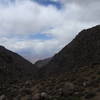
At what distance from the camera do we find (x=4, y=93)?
86.1 feet

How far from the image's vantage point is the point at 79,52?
74250 millimetres

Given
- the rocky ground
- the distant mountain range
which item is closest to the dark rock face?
the distant mountain range

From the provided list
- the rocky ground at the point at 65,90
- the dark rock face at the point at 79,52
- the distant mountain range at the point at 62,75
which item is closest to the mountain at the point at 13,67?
the distant mountain range at the point at 62,75

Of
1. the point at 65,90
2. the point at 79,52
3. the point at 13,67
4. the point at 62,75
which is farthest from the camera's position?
the point at 13,67

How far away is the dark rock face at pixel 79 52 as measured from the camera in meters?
70.7

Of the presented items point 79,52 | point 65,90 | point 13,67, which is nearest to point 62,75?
point 65,90

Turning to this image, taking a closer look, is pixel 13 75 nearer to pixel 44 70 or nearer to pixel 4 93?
pixel 44 70

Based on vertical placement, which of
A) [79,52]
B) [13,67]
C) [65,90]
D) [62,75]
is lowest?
[65,90]

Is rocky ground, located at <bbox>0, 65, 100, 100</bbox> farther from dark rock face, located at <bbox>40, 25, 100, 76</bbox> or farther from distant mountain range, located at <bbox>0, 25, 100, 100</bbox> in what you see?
dark rock face, located at <bbox>40, 25, 100, 76</bbox>

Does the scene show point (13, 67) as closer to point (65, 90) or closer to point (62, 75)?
point (62, 75)

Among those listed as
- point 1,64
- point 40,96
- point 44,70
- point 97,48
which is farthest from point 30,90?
point 44,70

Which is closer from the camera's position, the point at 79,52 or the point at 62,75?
the point at 62,75

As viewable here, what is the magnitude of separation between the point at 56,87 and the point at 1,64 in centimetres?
5354

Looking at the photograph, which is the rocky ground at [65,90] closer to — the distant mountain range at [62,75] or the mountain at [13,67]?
the distant mountain range at [62,75]
